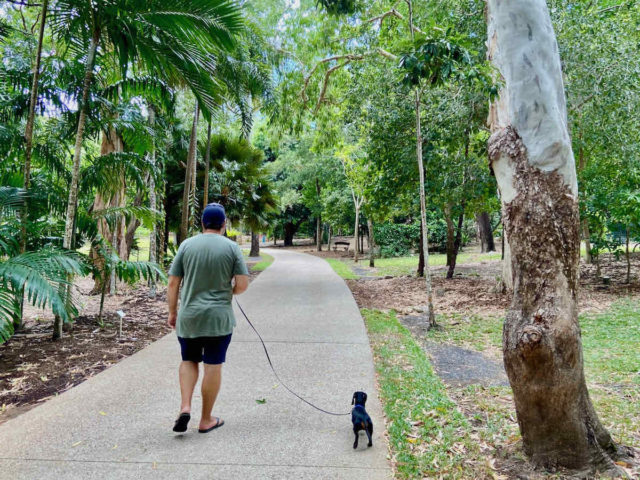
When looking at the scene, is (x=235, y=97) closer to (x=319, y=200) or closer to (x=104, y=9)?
(x=104, y=9)

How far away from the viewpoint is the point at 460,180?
10.6 m

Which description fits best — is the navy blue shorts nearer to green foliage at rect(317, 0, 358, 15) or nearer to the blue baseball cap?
the blue baseball cap

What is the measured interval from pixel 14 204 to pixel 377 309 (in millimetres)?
6920

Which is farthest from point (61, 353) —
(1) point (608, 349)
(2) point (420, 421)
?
(1) point (608, 349)

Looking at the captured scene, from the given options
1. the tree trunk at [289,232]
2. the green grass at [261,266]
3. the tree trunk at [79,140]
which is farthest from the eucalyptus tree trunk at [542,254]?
the tree trunk at [289,232]

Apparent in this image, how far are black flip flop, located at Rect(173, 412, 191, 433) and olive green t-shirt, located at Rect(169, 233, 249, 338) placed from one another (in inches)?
24.5

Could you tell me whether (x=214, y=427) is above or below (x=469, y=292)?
below

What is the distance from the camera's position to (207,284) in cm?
310

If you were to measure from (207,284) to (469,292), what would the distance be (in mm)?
9300

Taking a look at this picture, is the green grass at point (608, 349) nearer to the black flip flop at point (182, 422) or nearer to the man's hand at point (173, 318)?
the black flip flop at point (182, 422)

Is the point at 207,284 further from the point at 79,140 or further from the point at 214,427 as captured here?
the point at 79,140

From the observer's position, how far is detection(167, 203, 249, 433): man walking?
3.07 metres

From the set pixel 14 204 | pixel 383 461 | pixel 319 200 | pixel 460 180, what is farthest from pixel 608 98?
pixel 319 200

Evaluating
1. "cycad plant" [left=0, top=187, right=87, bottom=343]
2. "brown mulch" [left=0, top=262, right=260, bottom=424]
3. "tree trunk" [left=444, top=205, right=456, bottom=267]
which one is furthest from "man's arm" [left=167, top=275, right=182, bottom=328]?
"tree trunk" [left=444, top=205, right=456, bottom=267]
